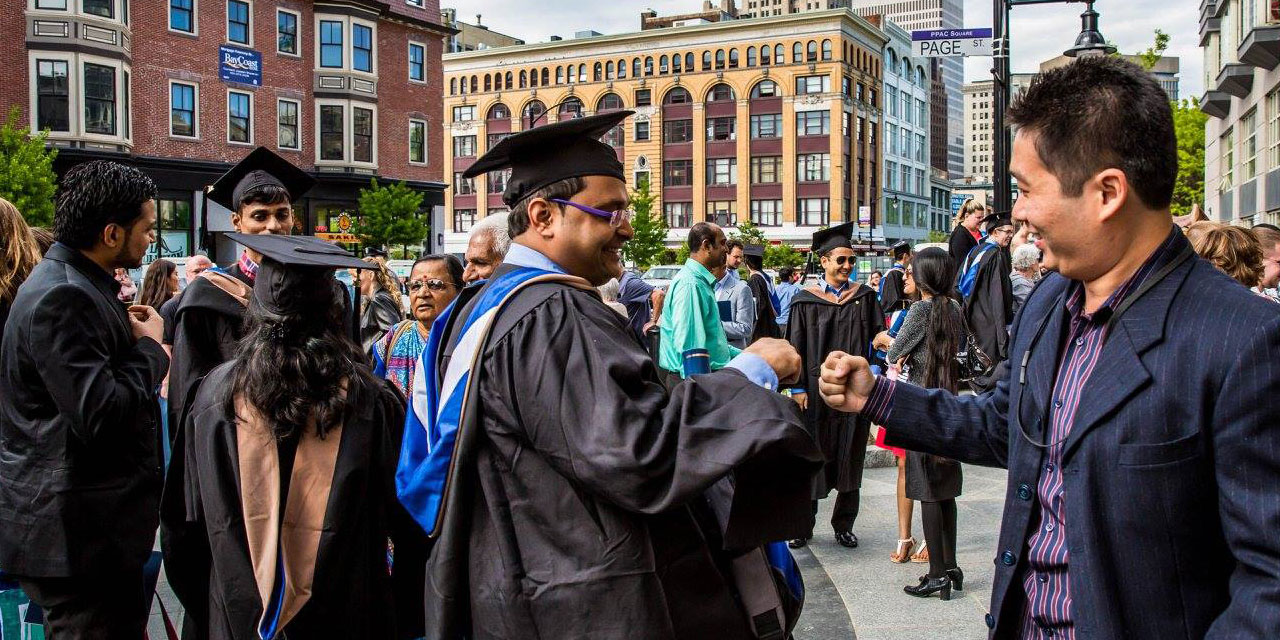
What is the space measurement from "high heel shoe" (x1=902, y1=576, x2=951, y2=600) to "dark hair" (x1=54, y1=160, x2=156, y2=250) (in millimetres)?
4648

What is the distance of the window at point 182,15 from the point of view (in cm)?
3447

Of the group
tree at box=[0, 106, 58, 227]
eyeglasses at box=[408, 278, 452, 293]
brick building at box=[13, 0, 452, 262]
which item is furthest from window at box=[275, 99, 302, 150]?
eyeglasses at box=[408, 278, 452, 293]

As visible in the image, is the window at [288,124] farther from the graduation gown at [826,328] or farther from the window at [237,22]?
the graduation gown at [826,328]

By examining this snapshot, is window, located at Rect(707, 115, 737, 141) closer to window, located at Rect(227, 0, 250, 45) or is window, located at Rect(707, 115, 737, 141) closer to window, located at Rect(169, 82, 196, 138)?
window, located at Rect(227, 0, 250, 45)

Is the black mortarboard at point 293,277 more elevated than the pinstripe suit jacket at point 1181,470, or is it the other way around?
the black mortarboard at point 293,277

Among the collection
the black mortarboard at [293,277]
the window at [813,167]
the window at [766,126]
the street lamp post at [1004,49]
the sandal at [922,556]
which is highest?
the window at [766,126]

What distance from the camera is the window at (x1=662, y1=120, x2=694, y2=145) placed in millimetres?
82688

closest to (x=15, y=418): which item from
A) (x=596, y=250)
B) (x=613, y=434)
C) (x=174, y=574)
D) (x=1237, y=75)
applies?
(x=174, y=574)

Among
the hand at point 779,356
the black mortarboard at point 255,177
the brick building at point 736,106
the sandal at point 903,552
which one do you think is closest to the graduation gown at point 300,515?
the hand at point 779,356

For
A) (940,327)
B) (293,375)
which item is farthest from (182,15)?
(293,375)

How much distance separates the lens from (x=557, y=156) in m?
2.71

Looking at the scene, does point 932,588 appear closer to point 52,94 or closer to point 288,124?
point 52,94

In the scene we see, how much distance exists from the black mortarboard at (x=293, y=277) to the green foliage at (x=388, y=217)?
117 ft

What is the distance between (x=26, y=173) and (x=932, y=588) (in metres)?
27.4
